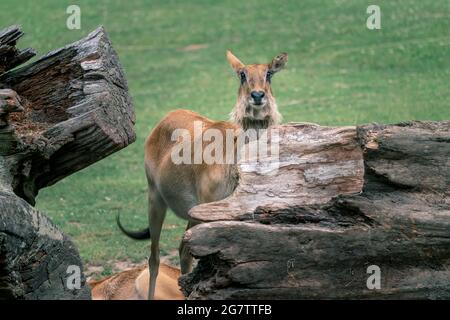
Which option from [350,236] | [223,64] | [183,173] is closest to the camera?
[350,236]

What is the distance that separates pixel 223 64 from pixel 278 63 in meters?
11.7

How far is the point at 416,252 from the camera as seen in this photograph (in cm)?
600

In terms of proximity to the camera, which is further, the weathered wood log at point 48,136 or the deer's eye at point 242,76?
the deer's eye at point 242,76

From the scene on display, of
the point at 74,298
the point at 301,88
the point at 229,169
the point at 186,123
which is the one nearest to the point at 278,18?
the point at 301,88

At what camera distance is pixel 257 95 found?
28.5ft

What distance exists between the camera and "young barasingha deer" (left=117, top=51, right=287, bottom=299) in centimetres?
873

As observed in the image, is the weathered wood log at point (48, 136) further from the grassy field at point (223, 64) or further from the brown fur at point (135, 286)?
the grassy field at point (223, 64)

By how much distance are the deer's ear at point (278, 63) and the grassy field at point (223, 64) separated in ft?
10.4

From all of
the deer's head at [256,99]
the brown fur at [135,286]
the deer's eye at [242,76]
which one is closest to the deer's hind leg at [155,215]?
the brown fur at [135,286]

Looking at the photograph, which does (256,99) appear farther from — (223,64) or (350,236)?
(223,64)

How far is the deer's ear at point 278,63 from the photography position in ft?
29.5

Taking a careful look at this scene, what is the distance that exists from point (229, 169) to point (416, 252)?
2.90 meters

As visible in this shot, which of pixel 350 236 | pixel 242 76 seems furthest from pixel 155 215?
pixel 350 236
